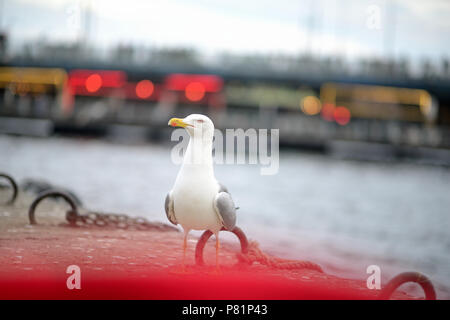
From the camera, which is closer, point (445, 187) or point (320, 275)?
point (320, 275)

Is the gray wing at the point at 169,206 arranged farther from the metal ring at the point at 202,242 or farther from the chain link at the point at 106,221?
the chain link at the point at 106,221

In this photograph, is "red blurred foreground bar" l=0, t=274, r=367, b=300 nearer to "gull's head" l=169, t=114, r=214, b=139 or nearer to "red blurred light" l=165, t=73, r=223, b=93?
"gull's head" l=169, t=114, r=214, b=139

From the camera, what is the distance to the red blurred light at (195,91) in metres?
39.2

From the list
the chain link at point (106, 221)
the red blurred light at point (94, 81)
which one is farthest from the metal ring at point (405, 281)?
the red blurred light at point (94, 81)

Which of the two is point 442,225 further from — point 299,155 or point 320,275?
point 299,155

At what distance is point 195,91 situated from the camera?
39.5 meters

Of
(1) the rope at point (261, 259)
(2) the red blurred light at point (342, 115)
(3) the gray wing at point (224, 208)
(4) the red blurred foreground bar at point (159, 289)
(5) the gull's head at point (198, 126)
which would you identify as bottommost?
(4) the red blurred foreground bar at point (159, 289)

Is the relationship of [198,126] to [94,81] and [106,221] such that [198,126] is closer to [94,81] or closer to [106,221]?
[106,221]

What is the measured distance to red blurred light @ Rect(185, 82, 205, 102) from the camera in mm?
39188

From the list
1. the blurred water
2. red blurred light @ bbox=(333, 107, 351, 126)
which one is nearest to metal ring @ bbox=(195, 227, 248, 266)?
the blurred water

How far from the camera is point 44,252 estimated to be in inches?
154

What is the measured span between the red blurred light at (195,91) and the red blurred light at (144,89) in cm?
263

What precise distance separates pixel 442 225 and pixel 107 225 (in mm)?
8252
